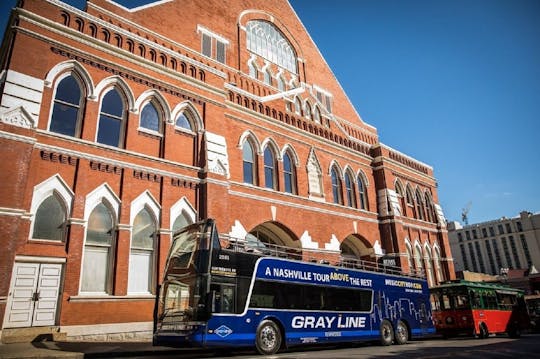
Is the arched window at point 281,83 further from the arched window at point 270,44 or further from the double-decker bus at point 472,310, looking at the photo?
the double-decker bus at point 472,310

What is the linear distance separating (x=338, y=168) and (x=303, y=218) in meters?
5.33

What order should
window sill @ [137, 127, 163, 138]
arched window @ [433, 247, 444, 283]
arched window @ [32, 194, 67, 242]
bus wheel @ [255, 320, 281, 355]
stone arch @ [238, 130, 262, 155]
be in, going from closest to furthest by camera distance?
1. bus wheel @ [255, 320, 281, 355]
2. arched window @ [32, 194, 67, 242]
3. window sill @ [137, 127, 163, 138]
4. stone arch @ [238, 130, 262, 155]
5. arched window @ [433, 247, 444, 283]

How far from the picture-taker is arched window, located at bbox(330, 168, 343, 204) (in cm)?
2362

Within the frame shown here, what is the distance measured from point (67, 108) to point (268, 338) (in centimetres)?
1078

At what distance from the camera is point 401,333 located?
15.5 m

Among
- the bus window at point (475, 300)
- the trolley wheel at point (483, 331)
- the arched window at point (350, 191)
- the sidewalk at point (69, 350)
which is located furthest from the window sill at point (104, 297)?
the trolley wheel at point (483, 331)

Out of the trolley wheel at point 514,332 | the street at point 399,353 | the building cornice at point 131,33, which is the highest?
the building cornice at point 131,33

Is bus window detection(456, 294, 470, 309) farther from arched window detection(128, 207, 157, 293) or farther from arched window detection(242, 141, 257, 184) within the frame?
arched window detection(128, 207, 157, 293)

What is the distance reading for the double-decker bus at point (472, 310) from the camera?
18.3 m

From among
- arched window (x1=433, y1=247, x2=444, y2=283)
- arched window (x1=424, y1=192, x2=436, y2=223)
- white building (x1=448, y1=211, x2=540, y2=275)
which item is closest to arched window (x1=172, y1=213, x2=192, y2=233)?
arched window (x1=433, y1=247, x2=444, y2=283)

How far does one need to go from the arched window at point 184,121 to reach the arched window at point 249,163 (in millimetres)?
3346

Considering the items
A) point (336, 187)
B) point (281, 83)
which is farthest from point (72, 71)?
point (336, 187)

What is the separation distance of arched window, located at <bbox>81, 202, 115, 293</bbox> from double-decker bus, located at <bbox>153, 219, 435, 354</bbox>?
11.1 feet

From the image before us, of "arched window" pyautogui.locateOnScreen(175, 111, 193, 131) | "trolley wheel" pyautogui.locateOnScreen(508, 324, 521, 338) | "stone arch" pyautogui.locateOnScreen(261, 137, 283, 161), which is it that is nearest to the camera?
"arched window" pyautogui.locateOnScreen(175, 111, 193, 131)
